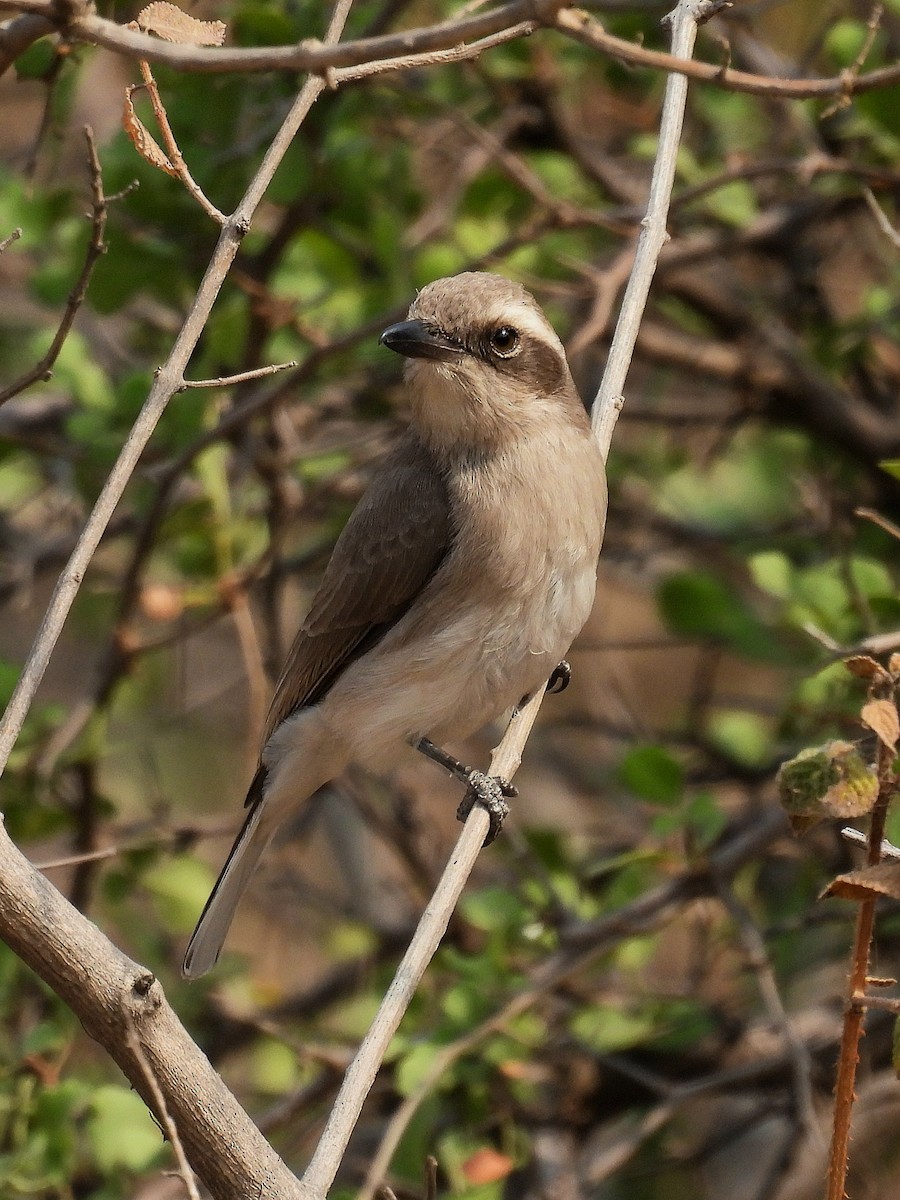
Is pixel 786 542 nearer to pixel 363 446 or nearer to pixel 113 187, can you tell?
pixel 363 446

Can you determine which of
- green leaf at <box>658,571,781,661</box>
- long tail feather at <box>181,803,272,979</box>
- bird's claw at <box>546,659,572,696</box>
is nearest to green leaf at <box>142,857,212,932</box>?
long tail feather at <box>181,803,272,979</box>

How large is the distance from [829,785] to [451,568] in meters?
2.40

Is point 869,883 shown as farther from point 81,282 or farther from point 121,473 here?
point 81,282

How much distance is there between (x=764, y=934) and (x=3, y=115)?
5.84 metres

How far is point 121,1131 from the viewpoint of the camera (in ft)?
13.7

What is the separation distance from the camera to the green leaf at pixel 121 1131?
4.15 m

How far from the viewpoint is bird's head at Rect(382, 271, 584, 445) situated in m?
4.55

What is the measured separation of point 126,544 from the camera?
7.14m

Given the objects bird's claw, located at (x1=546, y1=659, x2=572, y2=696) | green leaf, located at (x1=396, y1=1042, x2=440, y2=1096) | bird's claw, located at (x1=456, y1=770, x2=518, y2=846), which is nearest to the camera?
bird's claw, located at (x1=456, y1=770, x2=518, y2=846)

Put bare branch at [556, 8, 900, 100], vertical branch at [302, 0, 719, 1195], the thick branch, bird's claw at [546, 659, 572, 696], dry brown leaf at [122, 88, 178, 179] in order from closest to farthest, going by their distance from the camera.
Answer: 1. bare branch at [556, 8, 900, 100]
2. the thick branch
3. vertical branch at [302, 0, 719, 1195]
4. dry brown leaf at [122, 88, 178, 179]
5. bird's claw at [546, 659, 572, 696]

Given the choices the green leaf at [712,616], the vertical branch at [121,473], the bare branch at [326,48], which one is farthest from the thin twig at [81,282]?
the green leaf at [712,616]

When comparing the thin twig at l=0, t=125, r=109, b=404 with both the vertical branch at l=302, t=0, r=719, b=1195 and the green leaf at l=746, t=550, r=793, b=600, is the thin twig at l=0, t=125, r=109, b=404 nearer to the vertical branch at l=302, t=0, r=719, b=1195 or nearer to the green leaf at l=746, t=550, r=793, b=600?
the vertical branch at l=302, t=0, r=719, b=1195

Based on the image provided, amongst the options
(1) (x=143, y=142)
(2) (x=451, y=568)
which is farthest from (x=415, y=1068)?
(1) (x=143, y=142)

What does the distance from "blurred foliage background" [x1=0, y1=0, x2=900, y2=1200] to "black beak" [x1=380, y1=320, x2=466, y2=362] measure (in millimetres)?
536
